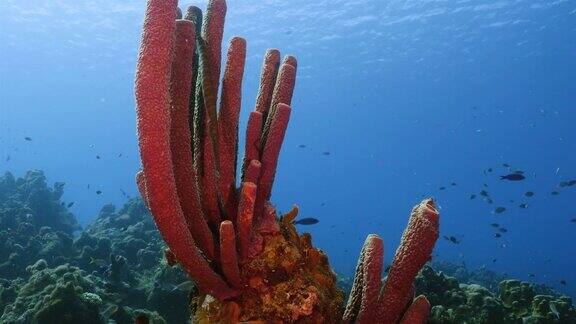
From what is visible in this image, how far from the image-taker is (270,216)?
2.88 m

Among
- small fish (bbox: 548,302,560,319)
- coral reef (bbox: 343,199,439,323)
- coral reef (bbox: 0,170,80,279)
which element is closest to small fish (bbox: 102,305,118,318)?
coral reef (bbox: 343,199,439,323)

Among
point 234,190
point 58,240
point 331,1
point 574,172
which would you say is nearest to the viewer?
point 234,190

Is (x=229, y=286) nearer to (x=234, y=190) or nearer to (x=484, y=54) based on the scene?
(x=234, y=190)

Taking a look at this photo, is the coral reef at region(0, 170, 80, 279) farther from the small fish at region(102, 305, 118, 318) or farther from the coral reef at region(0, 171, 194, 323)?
the small fish at region(102, 305, 118, 318)

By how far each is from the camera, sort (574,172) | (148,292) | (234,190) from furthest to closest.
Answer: (574,172) < (148,292) < (234,190)

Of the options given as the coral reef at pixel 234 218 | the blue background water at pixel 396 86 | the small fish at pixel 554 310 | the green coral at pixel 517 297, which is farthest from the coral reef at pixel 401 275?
the blue background water at pixel 396 86

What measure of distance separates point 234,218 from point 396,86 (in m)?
51.8

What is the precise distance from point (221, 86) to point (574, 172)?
115651mm

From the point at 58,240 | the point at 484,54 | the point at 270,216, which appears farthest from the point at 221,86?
the point at 484,54

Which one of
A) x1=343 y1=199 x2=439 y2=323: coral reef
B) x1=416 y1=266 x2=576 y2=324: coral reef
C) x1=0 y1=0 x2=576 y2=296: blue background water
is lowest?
x1=343 y1=199 x2=439 y2=323: coral reef

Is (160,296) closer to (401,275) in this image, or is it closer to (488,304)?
(488,304)

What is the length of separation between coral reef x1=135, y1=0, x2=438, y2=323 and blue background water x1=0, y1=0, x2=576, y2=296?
1622cm

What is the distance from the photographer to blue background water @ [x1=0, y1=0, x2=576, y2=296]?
31.2 metres

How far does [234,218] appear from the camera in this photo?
282cm
